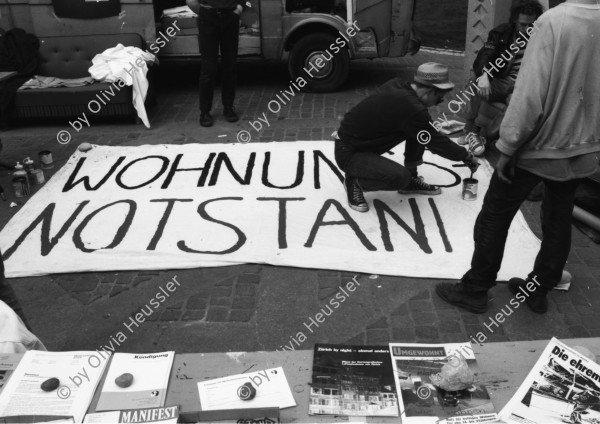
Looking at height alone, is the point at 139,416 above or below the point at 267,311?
above

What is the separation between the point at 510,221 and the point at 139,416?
2.28 m

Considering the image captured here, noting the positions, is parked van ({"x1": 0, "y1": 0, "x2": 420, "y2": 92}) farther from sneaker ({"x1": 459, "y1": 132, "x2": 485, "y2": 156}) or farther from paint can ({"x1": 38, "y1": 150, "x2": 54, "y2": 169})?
paint can ({"x1": 38, "y1": 150, "x2": 54, "y2": 169})

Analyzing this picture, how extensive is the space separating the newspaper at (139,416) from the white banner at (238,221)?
2226mm

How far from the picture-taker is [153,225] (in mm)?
4957

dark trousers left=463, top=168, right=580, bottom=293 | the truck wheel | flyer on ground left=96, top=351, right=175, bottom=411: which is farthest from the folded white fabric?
flyer on ground left=96, top=351, right=175, bottom=411

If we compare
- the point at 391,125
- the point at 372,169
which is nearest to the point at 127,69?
the point at 372,169

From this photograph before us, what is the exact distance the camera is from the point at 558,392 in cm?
225

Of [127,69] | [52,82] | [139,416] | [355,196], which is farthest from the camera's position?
[52,82]

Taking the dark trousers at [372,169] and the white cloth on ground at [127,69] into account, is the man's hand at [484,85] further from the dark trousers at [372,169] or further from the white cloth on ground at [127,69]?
the white cloth on ground at [127,69]

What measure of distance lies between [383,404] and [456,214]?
2.99 meters

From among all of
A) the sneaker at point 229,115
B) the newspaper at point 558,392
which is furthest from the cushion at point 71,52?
the newspaper at point 558,392

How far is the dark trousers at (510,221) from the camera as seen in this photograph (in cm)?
335

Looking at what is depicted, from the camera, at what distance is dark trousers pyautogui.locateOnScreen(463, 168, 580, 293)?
11.0 feet

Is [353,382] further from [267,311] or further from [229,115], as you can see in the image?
[229,115]
